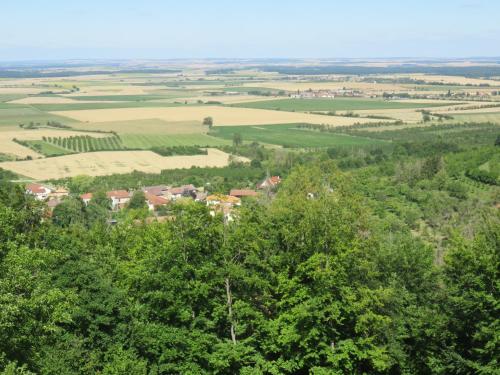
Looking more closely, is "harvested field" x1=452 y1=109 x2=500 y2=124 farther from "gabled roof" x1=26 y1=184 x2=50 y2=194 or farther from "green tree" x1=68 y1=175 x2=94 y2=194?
"gabled roof" x1=26 y1=184 x2=50 y2=194

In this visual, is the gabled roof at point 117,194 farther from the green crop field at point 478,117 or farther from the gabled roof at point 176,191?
the green crop field at point 478,117

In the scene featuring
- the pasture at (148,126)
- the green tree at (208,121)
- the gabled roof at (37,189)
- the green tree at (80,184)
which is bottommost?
the green tree at (80,184)

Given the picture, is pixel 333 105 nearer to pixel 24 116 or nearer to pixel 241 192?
pixel 24 116

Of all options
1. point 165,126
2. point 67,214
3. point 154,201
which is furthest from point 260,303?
point 165,126

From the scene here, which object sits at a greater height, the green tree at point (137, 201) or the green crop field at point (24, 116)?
the green crop field at point (24, 116)

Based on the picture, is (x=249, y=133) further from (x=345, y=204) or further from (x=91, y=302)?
(x=91, y=302)

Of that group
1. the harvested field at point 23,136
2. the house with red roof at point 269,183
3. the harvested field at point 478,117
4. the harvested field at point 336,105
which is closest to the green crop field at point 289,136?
the harvested field at point 23,136
